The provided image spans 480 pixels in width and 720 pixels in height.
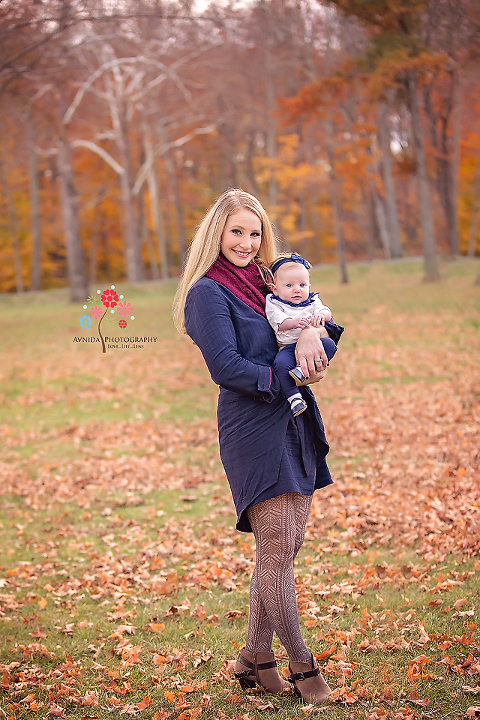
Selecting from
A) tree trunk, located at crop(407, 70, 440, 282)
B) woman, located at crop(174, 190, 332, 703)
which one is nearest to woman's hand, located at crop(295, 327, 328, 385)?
woman, located at crop(174, 190, 332, 703)

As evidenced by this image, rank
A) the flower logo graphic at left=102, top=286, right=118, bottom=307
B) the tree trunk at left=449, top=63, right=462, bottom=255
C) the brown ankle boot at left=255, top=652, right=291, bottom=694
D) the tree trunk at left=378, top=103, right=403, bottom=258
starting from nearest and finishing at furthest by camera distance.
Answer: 1. the brown ankle boot at left=255, top=652, right=291, bottom=694
2. the flower logo graphic at left=102, top=286, right=118, bottom=307
3. the tree trunk at left=449, top=63, right=462, bottom=255
4. the tree trunk at left=378, top=103, right=403, bottom=258

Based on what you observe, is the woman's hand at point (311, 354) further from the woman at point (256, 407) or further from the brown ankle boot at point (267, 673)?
the brown ankle boot at point (267, 673)

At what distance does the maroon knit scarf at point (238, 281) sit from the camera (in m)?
3.11

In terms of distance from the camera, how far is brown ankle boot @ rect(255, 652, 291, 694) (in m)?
3.33

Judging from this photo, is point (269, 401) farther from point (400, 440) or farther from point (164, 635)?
point (400, 440)

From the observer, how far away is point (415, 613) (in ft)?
13.6

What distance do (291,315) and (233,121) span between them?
A: 31.1 meters

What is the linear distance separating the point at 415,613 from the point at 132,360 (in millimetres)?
11596

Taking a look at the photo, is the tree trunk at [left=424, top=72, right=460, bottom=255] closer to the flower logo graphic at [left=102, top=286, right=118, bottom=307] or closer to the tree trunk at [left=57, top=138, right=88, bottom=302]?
the tree trunk at [left=57, top=138, right=88, bottom=302]

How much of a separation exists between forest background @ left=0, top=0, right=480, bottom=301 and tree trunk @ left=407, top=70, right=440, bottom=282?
0.15 feet

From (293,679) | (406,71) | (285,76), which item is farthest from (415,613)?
(285,76)

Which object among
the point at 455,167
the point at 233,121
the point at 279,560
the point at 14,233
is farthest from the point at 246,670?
the point at 14,233

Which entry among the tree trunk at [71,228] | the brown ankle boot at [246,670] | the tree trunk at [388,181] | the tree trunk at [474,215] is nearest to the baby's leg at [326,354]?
the brown ankle boot at [246,670]

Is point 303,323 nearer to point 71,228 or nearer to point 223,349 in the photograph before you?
point 223,349
